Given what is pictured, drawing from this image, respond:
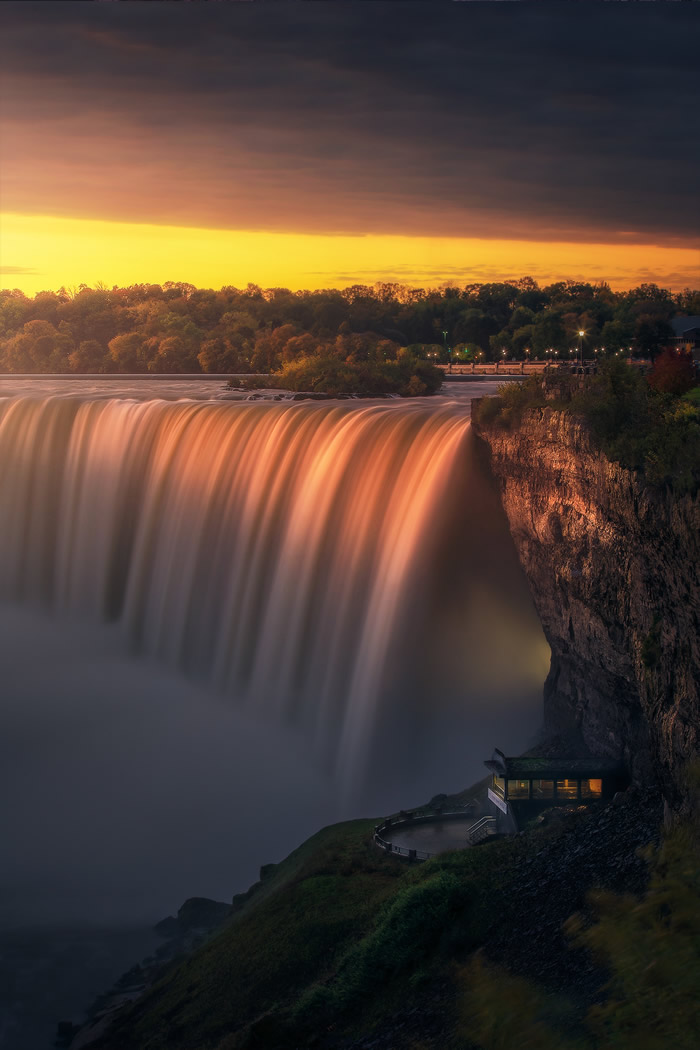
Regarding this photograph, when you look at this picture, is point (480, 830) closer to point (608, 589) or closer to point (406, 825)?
point (406, 825)

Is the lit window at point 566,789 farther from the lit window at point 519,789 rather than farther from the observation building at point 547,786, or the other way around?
the lit window at point 519,789

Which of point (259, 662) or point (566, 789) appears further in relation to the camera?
point (259, 662)

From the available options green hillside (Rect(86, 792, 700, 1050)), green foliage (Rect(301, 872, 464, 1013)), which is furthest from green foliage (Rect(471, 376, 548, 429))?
green foliage (Rect(301, 872, 464, 1013))

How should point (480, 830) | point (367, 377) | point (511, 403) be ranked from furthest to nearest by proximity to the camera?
point (367, 377)
point (511, 403)
point (480, 830)

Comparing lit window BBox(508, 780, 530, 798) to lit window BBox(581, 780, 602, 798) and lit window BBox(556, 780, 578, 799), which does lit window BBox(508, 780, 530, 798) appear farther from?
lit window BBox(581, 780, 602, 798)

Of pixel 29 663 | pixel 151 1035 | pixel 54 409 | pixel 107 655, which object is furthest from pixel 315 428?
pixel 151 1035

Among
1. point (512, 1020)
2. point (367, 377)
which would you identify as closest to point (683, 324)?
point (367, 377)
